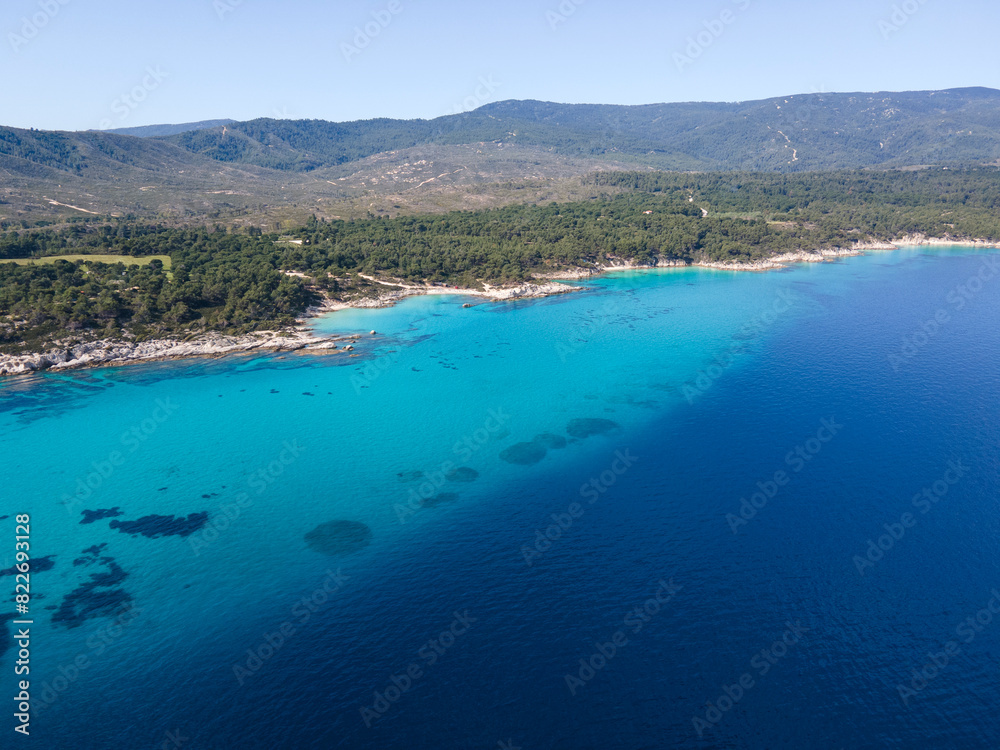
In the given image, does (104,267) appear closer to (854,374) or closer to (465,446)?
(465,446)

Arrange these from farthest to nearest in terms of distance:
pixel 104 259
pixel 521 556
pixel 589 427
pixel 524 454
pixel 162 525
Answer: pixel 104 259
pixel 589 427
pixel 524 454
pixel 162 525
pixel 521 556

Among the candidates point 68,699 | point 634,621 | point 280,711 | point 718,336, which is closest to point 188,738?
point 280,711

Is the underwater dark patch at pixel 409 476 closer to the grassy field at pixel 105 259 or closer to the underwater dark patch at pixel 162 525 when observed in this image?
the underwater dark patch at pixel 162 525

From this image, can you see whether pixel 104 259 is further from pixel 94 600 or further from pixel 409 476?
pixel 94 600

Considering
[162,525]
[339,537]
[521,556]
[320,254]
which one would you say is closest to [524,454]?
[521,556]

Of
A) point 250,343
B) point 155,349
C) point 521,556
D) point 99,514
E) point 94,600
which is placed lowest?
point 521,556
